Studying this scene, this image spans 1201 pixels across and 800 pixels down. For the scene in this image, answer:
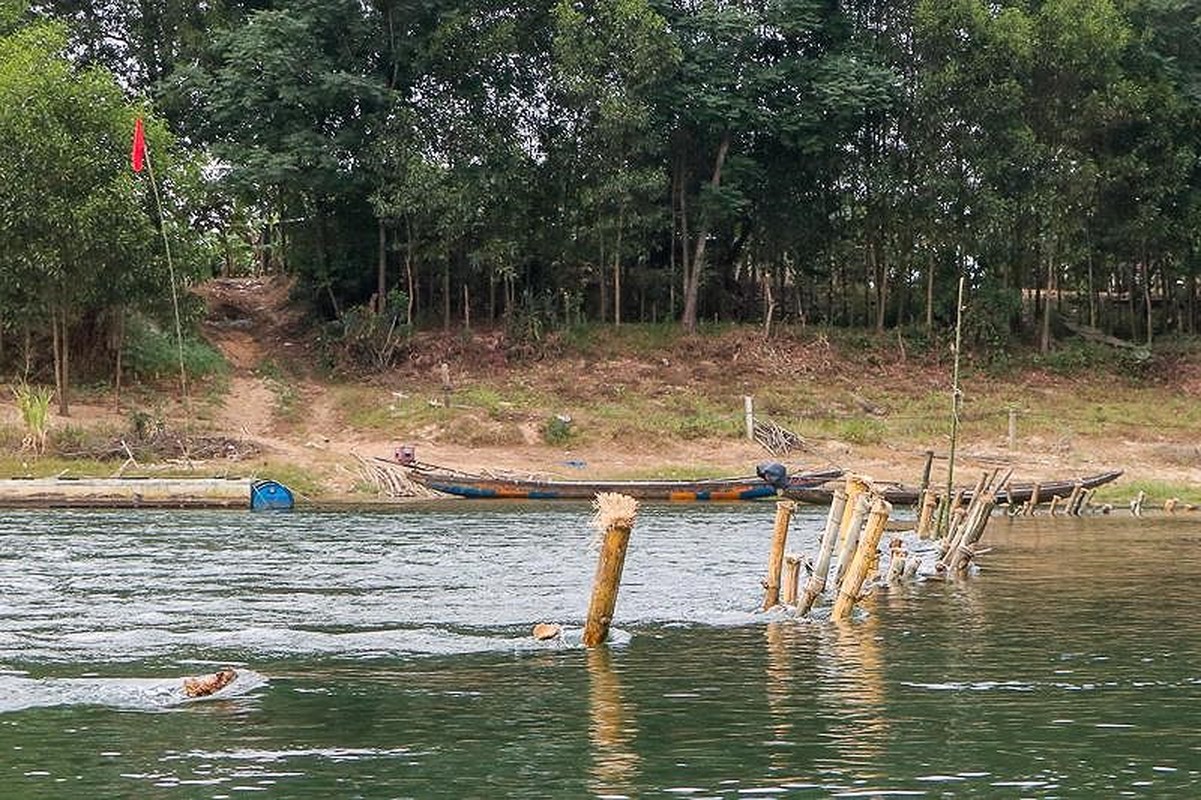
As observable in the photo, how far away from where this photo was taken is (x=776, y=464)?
42.5 metres

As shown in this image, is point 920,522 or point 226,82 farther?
point 226,82

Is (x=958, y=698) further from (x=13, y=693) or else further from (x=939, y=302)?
(x=939, y=302)

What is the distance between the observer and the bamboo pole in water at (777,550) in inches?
798

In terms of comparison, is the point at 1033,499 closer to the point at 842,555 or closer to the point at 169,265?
the point at 842,555

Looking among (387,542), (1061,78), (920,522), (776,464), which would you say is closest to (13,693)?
(387,542)

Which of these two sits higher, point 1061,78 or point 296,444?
point 1061,78

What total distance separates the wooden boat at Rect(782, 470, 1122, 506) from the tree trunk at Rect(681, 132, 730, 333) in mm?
14485

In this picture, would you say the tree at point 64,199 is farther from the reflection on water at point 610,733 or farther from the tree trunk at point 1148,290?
the tree trunk at point 1148,290

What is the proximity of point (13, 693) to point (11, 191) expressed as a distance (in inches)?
1216

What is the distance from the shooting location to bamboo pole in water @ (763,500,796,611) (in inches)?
798

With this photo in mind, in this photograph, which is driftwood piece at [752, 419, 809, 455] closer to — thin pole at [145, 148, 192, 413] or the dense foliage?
the dense foliage

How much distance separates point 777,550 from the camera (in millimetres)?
20812

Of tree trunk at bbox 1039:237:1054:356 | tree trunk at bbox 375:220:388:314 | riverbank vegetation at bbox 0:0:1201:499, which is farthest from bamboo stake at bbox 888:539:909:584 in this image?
tree trunk at bbox 1039:237:1054:356

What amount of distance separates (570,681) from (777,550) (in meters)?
5.71
